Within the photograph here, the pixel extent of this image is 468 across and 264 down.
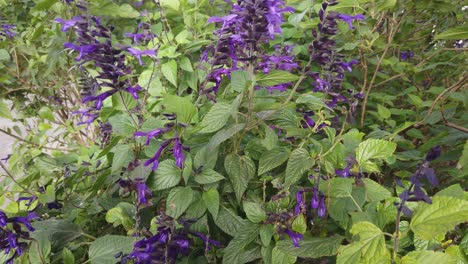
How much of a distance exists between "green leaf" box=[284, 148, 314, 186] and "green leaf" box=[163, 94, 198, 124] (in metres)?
0.18

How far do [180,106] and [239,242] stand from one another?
245 mm

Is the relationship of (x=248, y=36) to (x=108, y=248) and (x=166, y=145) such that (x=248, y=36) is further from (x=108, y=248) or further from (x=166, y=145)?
→ (x=108, y=248)

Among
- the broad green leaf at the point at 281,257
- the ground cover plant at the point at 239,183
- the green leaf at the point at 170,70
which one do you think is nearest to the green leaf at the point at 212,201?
the ground cover plant at the point at 239,183

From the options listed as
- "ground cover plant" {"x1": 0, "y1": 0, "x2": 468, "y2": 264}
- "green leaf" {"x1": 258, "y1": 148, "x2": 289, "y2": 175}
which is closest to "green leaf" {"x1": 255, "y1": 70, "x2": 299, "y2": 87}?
"ground cover plant" {"x1": 0, "y1": 0, "x2": 468, "y2": 264}

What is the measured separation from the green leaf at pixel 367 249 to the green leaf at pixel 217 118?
0.78 ft

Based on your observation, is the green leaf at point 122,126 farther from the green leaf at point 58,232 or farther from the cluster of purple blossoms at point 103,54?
the green leaf at point 58,232

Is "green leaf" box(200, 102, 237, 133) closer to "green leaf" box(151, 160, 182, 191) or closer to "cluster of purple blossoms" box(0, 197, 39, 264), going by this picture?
"green leaf" box(151, 160, 182, 191)

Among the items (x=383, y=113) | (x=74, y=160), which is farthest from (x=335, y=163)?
(x=74, y=160)

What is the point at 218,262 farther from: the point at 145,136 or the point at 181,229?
the point at 145,136

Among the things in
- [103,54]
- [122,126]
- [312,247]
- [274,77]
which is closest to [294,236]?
[312,247]

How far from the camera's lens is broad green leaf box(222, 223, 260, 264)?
1.88 feet

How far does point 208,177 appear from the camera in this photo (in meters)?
0.60

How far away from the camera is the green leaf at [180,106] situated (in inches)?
21.4

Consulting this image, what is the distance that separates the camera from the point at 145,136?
630mm
